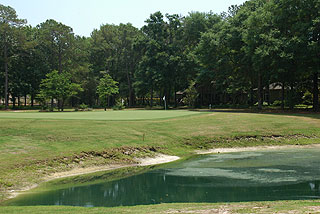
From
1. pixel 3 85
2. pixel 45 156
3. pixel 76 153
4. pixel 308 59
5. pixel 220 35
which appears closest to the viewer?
pixel 45 156

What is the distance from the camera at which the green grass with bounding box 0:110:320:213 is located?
54.6 feet

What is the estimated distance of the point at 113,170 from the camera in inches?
706

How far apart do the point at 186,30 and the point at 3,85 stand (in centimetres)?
3870

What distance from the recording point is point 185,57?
70.1 metres

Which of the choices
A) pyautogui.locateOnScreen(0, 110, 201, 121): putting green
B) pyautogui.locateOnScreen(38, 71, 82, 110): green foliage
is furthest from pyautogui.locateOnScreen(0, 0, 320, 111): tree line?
pyautogui.locateOnScreen(0, 110, 201, 121): putting green

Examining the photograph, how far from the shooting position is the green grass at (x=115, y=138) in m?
16.7

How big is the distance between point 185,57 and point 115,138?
4981 centimetres

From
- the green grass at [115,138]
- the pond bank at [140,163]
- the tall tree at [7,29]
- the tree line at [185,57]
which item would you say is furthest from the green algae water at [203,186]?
the tall tree at [7,29]

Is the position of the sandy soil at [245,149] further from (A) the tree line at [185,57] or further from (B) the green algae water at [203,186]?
(A) the tree line at [185,57]

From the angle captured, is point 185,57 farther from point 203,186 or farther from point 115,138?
point 203,186

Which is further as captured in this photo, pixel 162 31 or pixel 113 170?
pixel 162 31

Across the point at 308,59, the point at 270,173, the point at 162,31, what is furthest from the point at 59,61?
the point at 270,173

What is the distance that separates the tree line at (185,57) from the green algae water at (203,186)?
23907 mm

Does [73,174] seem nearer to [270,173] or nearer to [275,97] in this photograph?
[270,173]
